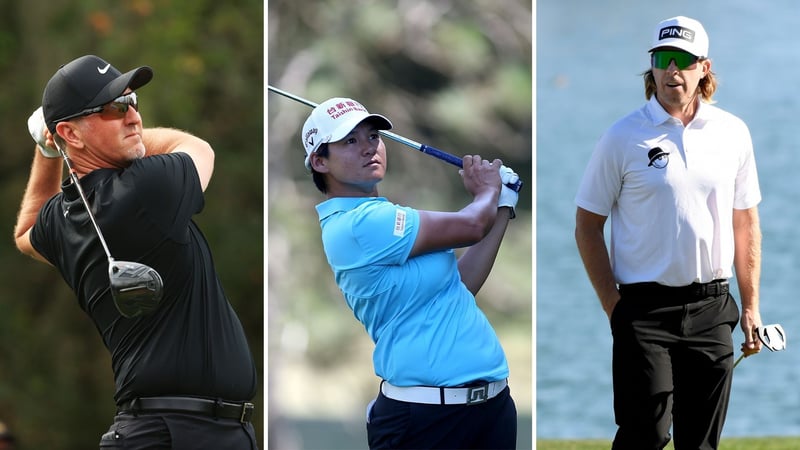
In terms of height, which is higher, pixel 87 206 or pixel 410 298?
pixel 87 206

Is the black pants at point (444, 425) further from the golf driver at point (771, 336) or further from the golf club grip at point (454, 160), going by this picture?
the golf driver at point (771, 336)

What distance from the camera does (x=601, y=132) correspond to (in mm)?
8789

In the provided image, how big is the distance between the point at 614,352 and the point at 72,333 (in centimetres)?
454

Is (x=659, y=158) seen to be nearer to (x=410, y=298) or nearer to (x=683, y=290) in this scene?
(x=683, y=290)

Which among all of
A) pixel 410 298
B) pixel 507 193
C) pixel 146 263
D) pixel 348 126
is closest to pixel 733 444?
pixel 507 193

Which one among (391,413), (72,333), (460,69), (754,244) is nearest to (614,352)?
(754,244)

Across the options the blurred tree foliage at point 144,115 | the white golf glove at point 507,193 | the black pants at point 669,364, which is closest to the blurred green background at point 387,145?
the blurred tree foliage at point 144,115

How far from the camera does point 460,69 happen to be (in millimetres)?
7762

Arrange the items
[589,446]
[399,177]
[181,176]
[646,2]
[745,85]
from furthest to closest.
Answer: [745,85] → [646,2] → [399,177] → [589,446] → [181,176]

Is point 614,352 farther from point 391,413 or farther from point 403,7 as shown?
point 403,7

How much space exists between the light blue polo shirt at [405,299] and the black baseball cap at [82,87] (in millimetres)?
610

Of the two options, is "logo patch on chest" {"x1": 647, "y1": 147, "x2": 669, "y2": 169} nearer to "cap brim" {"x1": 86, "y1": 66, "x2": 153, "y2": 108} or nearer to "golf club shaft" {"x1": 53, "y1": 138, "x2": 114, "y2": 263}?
"cap brim" {"x1": 86, "y1": 66, "x2": 153, "y2": 108}

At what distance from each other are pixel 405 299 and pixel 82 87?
1.00 m

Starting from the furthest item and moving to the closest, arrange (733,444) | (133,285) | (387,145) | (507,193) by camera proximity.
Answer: (387,145), (733,444), (507,193), (133,285)
